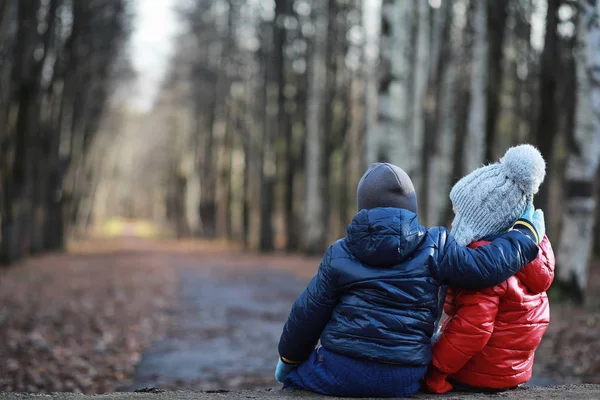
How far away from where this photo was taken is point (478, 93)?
13.2 metres

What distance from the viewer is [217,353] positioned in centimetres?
891

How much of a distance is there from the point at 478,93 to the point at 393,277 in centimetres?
1047

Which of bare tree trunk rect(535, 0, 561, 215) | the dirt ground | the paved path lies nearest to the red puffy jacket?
the dirt ground

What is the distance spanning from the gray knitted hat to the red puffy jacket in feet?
0.38

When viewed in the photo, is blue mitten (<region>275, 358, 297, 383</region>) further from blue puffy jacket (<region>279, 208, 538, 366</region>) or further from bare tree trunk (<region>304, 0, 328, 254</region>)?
bare tree trunk (<region>304, 0, 328, 254</region>)

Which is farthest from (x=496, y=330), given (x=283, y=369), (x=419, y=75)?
(x=419, y=75)

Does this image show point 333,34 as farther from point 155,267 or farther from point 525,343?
point 525,343

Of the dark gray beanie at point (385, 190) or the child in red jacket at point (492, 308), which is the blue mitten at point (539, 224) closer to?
the child in red jacket at point (492, 308)

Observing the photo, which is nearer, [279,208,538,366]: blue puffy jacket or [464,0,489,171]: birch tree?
[279,208,538,366]: blue puffy jacket

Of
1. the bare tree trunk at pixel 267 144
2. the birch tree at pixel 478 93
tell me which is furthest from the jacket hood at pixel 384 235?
the bare tree trunk at pixel 267 144

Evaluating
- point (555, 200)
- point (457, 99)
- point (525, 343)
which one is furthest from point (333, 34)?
point (525, 343)

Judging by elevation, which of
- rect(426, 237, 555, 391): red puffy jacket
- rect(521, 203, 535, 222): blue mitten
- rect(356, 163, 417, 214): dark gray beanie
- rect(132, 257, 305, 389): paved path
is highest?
rect(356, 163, 417, 214): dark gray beanie

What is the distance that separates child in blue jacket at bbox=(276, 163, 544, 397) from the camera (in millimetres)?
3412

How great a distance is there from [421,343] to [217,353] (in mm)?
5757
